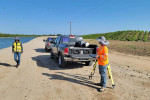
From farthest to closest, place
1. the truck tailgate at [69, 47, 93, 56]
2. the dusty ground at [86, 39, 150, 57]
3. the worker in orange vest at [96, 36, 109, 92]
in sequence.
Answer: the dusty ground at [86, 39, 150, 57]
the truck tailgate at [69, 47, 93, 56]
the worker in orange vest at [96, 36, 109, 92]

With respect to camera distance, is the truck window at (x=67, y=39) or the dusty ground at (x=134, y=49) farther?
the dusty ground at (x=134, y=49)

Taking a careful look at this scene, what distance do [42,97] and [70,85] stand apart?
1.31 metres

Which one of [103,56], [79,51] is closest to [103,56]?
[103,56]

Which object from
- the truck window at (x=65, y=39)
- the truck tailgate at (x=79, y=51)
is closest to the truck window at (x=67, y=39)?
the truck window at (x=65, y=39)

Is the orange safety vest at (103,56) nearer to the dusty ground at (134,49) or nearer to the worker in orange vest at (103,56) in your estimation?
the worker in orange vest at (103,56)

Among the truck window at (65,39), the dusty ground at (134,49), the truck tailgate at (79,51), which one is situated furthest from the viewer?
the dusty ground at (134,49)

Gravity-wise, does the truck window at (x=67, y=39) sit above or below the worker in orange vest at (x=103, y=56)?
above

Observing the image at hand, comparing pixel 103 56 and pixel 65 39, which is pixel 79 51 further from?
pixel 103 56

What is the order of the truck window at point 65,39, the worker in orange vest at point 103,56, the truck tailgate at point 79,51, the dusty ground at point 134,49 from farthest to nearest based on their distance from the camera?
the dusty ground at point 134,49, the truck window at point 65,39, the truck tailgate at point 79,51, the worker in orange vest at point 103,56

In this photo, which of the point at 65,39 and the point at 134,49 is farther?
the point at 134,49

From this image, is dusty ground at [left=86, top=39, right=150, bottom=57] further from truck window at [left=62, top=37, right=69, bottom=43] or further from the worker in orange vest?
the worker in orange vest

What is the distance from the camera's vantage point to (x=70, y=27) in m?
50.6

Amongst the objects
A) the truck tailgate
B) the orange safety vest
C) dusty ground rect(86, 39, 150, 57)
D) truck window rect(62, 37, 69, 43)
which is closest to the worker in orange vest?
the orange safety vest

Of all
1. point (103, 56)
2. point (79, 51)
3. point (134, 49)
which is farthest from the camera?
point (134, 49)
